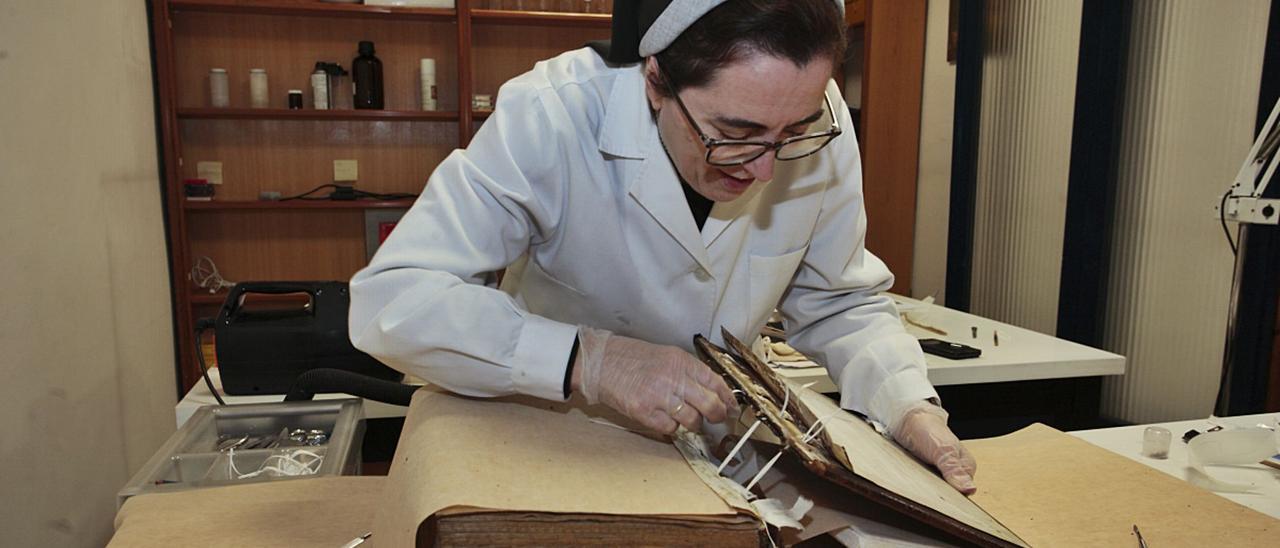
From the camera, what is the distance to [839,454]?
2.09ft

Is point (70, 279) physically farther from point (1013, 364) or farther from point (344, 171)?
point (1013, 364)

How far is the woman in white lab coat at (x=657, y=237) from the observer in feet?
2.64

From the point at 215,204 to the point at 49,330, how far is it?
1777mm

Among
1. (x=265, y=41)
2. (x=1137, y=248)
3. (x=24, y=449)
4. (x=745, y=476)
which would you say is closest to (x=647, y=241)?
(x=745, y=476)

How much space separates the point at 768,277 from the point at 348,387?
0.66m

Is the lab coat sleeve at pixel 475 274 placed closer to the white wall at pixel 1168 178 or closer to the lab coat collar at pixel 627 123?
the lab coat collar at pixel 627 123

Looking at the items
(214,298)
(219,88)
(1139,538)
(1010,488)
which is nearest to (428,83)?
(219,88)

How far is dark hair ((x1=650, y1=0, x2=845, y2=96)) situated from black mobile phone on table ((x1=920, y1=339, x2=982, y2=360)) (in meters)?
1.16

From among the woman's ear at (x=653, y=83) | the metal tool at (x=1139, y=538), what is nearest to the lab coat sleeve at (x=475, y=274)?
the woman's ear at (x=653, y=83)

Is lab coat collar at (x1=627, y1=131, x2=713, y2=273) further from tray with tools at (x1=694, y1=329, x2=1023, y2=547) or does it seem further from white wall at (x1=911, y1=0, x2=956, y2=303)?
white wall at (x1=911, y1=0, x2=956, y2=303)

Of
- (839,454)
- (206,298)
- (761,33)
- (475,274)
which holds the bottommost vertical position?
(206,298)

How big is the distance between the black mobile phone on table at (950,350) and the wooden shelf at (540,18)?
2.15 metres

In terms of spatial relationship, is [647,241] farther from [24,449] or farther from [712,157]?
[24,449]

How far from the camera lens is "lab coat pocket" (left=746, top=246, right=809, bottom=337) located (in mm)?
1080
